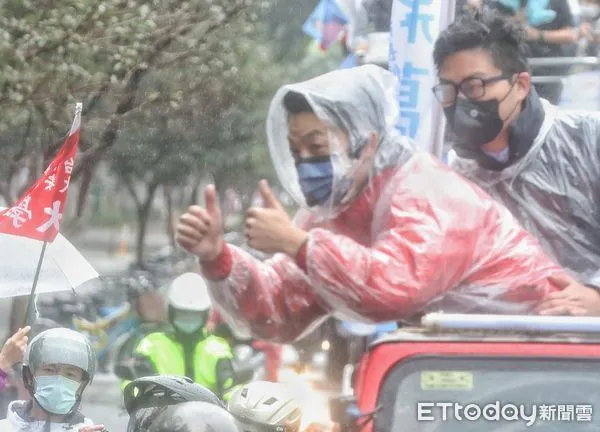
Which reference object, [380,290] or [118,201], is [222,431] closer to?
[380,290]

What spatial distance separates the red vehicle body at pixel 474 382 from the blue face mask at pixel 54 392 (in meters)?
1.20

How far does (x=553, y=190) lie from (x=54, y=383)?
5.38ft

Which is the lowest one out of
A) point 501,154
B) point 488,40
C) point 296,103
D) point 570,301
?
point 570,301

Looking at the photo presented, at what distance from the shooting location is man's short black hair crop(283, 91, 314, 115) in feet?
11.1

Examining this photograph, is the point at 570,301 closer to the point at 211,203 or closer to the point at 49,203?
the point at 211,203

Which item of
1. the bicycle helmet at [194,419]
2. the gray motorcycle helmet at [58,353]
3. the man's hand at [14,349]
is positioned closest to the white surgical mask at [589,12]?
the bicycle helmet at [194,419]

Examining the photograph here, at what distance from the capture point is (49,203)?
167 inches

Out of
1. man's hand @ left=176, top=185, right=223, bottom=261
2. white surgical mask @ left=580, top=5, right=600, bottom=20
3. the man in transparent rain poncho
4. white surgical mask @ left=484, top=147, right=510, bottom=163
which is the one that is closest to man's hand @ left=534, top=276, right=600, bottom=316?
the man in transparent rain poncho

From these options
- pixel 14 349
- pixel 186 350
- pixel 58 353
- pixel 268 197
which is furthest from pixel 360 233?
pixel 186 350

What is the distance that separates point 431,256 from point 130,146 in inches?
77.8

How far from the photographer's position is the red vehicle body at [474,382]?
3.07m

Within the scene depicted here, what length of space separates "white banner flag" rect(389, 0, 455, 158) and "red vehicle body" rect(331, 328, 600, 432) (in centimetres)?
69

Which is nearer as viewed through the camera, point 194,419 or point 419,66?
point 194,419

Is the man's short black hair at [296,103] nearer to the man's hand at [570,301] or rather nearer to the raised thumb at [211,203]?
the raised thumb at [211,203]
